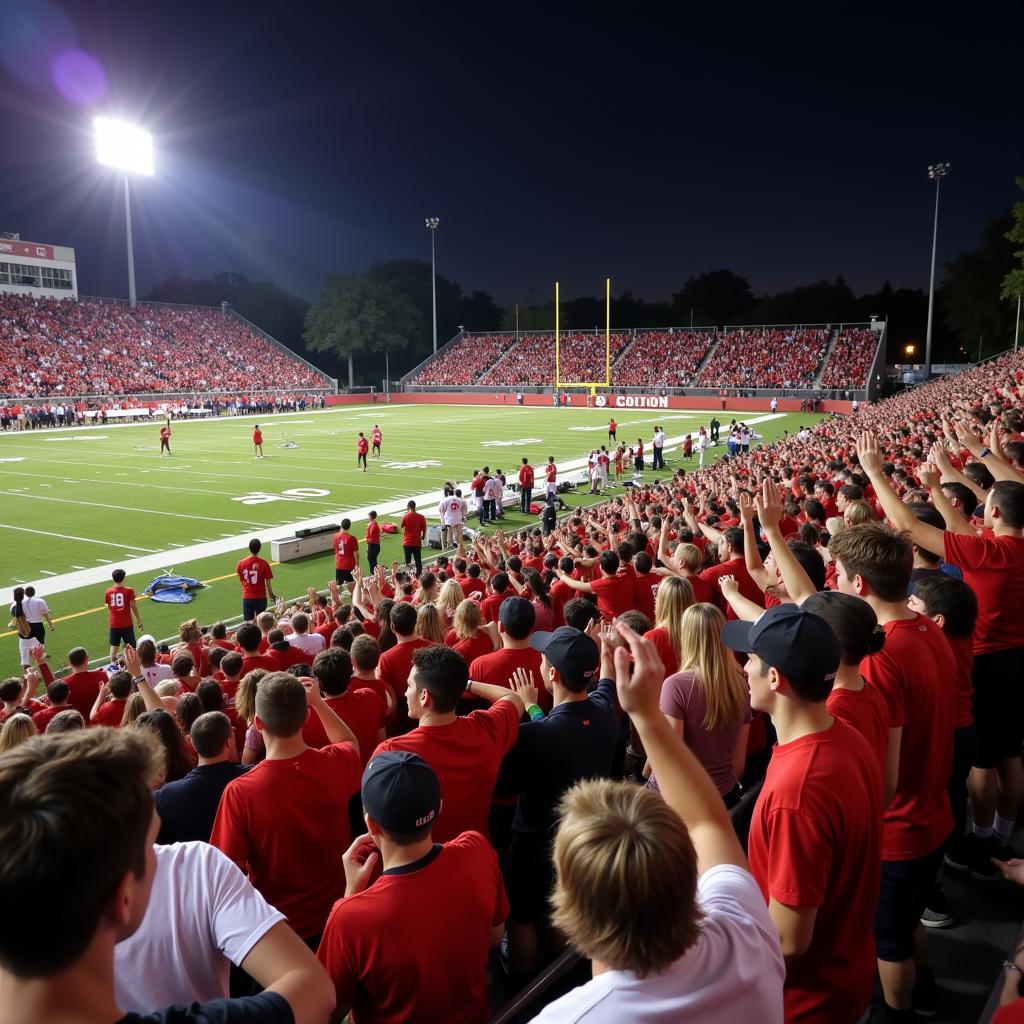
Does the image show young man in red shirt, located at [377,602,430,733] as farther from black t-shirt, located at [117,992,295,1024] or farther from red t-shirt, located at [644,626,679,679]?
black t-shirt, located at [117,992,295,1024]

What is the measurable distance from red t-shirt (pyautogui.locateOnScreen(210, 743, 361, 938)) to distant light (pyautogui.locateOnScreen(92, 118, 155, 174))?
240 ft

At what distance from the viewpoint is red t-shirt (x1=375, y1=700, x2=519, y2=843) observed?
3.57 meters

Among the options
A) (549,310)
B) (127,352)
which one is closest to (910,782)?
(127,352)

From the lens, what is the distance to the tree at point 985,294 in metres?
65.2

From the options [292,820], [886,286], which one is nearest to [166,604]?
[292,820]

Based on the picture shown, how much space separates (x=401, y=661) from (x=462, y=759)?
2442 millimetres

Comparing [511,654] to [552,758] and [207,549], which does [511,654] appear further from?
[207,549]

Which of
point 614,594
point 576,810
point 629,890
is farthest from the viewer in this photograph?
point 614,594

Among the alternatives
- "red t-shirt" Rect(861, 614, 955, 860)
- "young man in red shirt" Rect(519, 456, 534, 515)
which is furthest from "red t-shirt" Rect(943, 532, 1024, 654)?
"young man in red shirt" Rect(519, 456, 534, 515)

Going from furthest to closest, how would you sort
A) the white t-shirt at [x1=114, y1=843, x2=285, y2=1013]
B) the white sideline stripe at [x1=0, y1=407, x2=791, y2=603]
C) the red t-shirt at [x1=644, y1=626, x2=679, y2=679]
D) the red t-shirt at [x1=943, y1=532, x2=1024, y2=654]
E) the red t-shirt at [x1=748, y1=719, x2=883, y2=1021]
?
the white sideline stripe at [x1=0, y1=407, x2=791, y2=603]
the red t-shirt at [x1=644, y1=626, x2=679, y2=679]
the red t-shirt at [x1=943, y1=532, x2=1024, y2=654]
the red t-shirt at [x1=748, y1=719, x2=883, y2=1021]
the white t-shirt at [x1=114, y1=843, x2=285, y2=1013]

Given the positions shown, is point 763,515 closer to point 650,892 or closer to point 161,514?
point 650,892

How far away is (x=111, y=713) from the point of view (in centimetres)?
630

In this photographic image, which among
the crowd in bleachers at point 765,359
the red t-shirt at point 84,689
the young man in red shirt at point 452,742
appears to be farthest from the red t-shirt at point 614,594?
the crowd in bleachers at point 765,359

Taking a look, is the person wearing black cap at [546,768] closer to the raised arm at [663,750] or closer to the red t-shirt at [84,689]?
the raised arm at [663,750]
